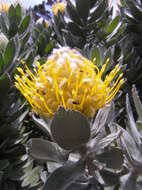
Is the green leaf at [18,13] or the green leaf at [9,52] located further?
the green leaf at [18,13]

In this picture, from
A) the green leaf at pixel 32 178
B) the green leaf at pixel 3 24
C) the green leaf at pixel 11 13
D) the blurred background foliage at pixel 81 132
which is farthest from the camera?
the green leaf at pixel 3 24

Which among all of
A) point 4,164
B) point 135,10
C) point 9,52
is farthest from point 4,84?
point 135,10

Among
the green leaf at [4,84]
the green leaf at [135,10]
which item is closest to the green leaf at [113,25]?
the green leaf at [135,10]

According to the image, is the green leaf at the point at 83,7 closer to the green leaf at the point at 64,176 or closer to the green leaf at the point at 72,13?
the green leaf at the point at 72,13

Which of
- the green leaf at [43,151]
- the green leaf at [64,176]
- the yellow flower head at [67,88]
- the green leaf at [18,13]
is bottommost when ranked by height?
the green leaf at [64,176]

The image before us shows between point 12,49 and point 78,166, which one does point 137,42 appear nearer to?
point 12,49

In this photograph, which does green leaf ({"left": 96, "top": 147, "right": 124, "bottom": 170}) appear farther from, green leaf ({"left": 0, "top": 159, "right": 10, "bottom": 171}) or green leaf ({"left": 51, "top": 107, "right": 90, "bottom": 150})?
green leaf ({"left": 0, "top": 159, "right": 10, "bottom": 171})

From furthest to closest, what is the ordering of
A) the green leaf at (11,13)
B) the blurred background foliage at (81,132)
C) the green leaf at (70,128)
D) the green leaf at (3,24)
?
the green leaf at (3,24), the green leaf at (11,13), the blurred background foliage at (81,132), the green leaf at (70,128)

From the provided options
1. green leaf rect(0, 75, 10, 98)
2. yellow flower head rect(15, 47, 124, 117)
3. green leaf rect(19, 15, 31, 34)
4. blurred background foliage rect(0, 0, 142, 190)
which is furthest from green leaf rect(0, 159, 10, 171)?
green leaf rect(19, 15, 31, 34)


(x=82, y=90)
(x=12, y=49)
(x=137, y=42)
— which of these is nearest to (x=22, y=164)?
(x=12, y=49)
